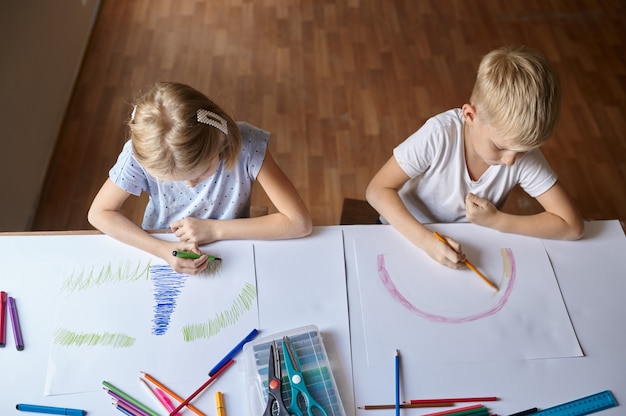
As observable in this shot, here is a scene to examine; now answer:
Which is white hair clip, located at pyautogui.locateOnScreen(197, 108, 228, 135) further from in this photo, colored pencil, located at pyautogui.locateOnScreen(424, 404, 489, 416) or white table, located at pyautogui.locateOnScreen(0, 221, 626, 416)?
colored pencil, located at pyautogui.locateOnScreen(424, 404, 489, 416)

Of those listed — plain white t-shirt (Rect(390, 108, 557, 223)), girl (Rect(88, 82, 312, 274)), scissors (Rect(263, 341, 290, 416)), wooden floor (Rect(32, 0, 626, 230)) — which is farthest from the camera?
wooden floor (Rect(32, 0, 626, 230))

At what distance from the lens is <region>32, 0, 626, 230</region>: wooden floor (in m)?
2.21

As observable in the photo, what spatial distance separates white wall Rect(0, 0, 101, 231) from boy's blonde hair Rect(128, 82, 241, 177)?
1.13 metres

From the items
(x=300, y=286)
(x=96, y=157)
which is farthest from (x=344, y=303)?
(x=96, y=157)

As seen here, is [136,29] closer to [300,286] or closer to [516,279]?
[300,286]

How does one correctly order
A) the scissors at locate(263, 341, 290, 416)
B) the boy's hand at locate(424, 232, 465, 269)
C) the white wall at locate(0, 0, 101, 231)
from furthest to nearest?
the white wall at locate(0, 0, 101, 231) → the boy's hand at locate(424, 232, 465, 269) → the scissors at locate(263, 341, 290, 416)

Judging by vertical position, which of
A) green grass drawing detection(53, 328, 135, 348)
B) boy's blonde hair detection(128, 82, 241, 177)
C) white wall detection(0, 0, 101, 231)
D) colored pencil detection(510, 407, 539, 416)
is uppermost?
white wall detection(0, 0, 101, 231)

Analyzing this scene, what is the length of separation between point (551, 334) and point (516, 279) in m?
0.12

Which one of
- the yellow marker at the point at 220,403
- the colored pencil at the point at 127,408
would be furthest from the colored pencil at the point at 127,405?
the yellow marker at the point at 220,403

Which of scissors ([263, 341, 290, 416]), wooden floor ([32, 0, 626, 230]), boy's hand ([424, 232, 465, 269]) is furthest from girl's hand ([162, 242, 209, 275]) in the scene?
wooden floor ([32, 0, 626, 230])

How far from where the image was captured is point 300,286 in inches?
43.0

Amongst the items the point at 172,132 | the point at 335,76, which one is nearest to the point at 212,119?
the point at 172,132

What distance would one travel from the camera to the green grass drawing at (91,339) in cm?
101

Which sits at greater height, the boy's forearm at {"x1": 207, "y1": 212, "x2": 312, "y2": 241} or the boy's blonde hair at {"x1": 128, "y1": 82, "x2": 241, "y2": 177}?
the boy's blonde hair at {"x1": 128, "y1": 82, "x2": 241, "y2": 177}
